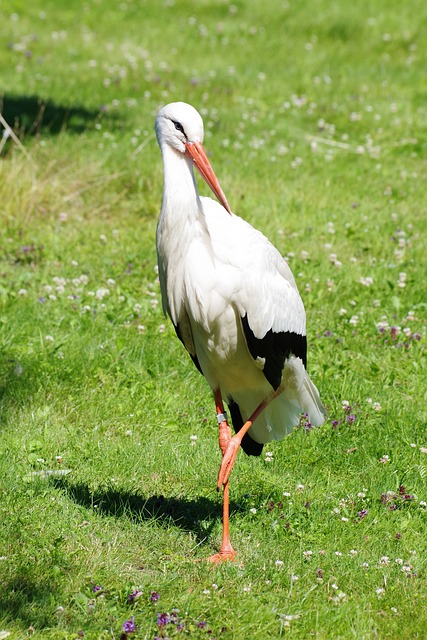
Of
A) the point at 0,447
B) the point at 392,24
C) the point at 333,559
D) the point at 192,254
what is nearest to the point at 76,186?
the point at 0,447

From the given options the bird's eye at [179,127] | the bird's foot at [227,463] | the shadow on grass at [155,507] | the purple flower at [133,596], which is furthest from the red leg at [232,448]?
the bird's eye at [179,127]

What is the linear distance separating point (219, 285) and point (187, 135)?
693 mm

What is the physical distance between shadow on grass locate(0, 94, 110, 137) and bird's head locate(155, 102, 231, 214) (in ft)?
17.9

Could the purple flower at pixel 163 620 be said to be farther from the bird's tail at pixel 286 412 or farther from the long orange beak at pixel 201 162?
the long orange beak at pixel 201 162

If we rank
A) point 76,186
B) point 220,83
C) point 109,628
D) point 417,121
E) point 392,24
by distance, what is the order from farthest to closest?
point 392,24
point 220,83
point 417,121
point 76,186
point 109,628

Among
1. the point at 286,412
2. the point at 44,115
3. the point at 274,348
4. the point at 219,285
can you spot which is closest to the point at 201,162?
the point at 219,285

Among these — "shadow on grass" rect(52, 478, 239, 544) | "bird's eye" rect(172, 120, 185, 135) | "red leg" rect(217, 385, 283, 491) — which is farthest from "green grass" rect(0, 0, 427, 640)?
"bird's eye" rect(172, 120, 185, 135)

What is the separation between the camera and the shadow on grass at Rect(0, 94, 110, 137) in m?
9.91

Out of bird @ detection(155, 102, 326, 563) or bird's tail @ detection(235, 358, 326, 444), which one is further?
bird's tail @ detection(235, 358, 326, 444)

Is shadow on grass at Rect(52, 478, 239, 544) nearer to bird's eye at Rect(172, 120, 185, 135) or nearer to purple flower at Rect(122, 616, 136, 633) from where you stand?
purple flower at Rect(122, 616, 136, 633)

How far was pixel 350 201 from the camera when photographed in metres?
8.76

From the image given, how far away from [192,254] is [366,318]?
2.74 m

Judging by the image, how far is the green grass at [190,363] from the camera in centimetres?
420

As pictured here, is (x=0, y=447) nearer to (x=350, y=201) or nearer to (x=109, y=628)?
(x=109, y=628)
